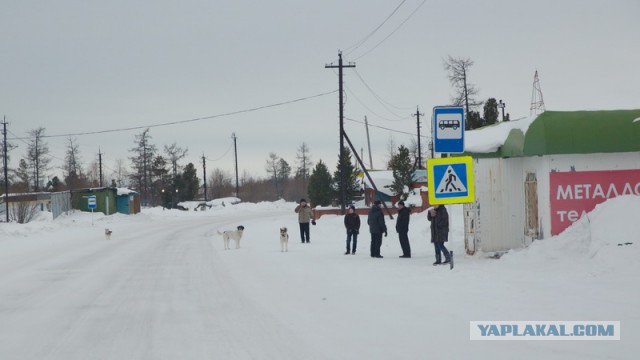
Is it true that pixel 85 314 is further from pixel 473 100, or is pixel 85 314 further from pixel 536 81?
pixel 473 100

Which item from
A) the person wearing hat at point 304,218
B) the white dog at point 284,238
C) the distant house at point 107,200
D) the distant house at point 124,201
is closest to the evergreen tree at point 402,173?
the person wearing hat at point 304,218

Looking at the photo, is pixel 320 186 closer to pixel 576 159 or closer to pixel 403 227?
pixel 403 227

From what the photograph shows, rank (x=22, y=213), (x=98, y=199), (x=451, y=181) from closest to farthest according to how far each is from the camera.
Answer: (x=451, y=181), (x=22, y=213), (x=98, y=199)

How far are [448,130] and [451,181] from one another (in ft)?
3.52

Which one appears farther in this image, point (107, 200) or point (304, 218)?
point (107, 200)

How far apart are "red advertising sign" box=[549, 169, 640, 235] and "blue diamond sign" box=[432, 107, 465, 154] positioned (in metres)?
2.54

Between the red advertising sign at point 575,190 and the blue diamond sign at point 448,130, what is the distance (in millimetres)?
2542

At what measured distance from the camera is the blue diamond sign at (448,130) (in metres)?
13.1

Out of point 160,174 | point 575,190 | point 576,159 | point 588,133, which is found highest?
point 160,174

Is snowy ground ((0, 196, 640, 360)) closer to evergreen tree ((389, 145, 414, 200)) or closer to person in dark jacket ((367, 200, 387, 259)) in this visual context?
person in dark jacket ((367, 200, 387, 259))

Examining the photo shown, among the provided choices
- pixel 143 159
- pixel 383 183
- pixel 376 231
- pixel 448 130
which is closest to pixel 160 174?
pixel 143 159

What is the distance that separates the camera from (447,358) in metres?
6.55

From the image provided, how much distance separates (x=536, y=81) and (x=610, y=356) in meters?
30.0

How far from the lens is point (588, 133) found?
13695 mm
